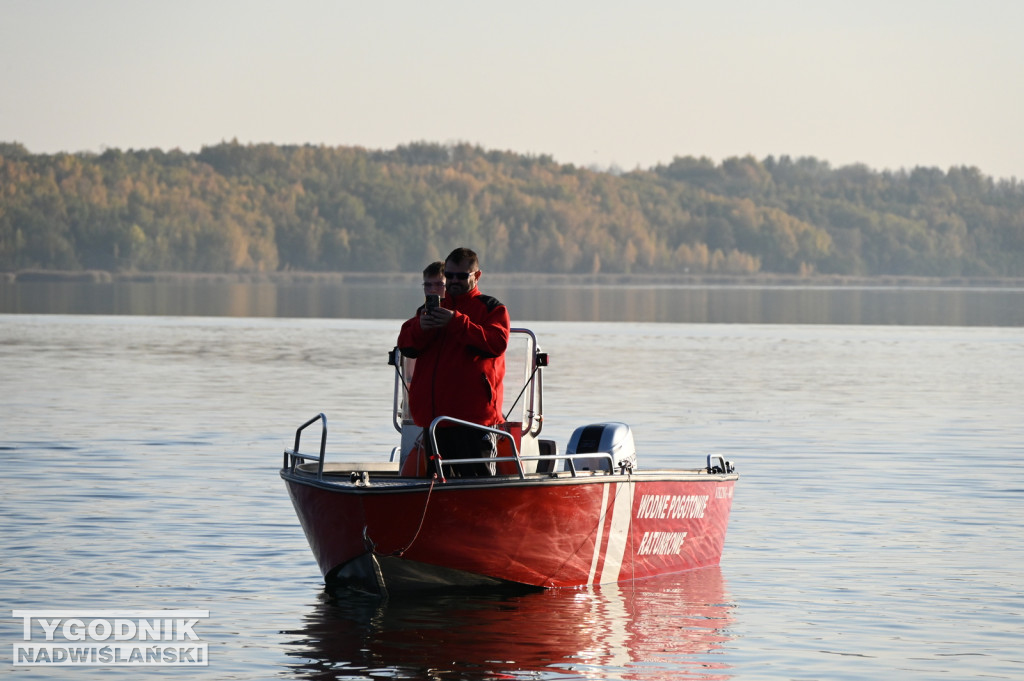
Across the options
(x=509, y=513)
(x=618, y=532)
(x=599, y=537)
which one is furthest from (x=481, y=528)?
(x=618, y=532)

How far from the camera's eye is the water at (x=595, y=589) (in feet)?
34.0

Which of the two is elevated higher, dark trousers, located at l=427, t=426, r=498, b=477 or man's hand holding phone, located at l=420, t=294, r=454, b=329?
man's hand holding phone, located at l=420, t=294, r=454, b=329

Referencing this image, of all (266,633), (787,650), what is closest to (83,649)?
(266,633)

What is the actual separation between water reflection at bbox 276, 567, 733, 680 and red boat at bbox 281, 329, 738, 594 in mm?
192

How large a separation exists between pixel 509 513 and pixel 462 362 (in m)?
1.06

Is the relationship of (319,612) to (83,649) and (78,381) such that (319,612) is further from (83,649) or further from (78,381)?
(78,381)

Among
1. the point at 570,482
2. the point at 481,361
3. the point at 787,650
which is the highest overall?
the point at 481,361

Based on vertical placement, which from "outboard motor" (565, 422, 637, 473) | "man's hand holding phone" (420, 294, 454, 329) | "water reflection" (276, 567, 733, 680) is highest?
"man's hand holding phone" (420, 294, 454, 329)

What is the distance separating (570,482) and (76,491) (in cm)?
685

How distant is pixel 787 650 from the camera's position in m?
10.5

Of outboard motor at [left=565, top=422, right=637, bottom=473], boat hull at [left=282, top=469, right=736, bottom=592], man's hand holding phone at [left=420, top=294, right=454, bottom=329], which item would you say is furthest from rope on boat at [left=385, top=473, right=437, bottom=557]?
outboard motor at [left=565, top=422, right=637, bottom=473]

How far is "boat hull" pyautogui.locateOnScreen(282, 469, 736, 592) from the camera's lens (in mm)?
11086

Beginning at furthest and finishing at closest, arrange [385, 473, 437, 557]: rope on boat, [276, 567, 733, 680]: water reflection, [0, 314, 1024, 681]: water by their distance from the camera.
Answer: [385, 473, 437, 557]: rope on boat
[0, 314, 1024, 681]: water
[276, 567, 733, 680]: water reflection

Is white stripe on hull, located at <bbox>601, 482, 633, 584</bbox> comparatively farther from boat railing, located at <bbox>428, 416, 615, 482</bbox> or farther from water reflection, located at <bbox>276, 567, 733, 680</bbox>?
boat railing, located at <bbox>428, 416, 615, 482</bbox>
